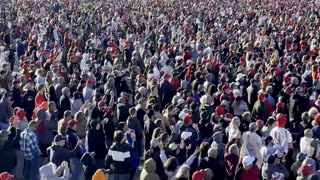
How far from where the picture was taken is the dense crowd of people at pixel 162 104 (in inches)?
454

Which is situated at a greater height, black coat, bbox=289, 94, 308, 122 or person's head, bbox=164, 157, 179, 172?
person's head, bbox=164, 157, 179, 172

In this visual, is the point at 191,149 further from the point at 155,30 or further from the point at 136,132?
the point at 155,30

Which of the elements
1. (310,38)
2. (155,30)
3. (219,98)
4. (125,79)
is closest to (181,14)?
(155,30)

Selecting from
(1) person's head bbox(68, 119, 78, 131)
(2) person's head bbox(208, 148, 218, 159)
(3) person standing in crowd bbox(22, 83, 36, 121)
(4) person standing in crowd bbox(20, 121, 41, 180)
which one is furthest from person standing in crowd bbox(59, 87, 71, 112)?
(2) person's head bbox(208, 148, 218, 159)

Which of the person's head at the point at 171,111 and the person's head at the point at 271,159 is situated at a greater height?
the person's head at the point at 171,111

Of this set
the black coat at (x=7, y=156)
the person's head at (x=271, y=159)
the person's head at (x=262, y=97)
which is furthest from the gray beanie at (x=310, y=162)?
the black coat at (x=7, y=156)

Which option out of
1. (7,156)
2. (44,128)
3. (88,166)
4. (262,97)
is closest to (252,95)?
(262,97)

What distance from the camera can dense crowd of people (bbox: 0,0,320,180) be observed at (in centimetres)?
1152

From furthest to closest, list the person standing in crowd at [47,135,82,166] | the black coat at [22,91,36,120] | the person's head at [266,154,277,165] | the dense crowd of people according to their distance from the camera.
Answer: the black coat at [22,91,36,120]
the dense crowd of people
the person's head at [266,154,277,165]
the person standing in crowd at [47,135,82,166]

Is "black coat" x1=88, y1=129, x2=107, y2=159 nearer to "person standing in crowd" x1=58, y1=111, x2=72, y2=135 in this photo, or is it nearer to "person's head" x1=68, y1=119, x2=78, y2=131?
"person's head" x1=68, y1=119, x2=78, y2=131

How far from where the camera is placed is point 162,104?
17.1 metres

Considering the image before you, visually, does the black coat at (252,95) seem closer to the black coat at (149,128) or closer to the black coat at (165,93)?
the black coat at (165,93)

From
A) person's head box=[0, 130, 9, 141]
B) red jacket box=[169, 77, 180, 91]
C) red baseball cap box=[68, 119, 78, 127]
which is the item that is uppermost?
person's head box=[0, 130, 9, 141]

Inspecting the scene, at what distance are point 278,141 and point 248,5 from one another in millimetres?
28225
